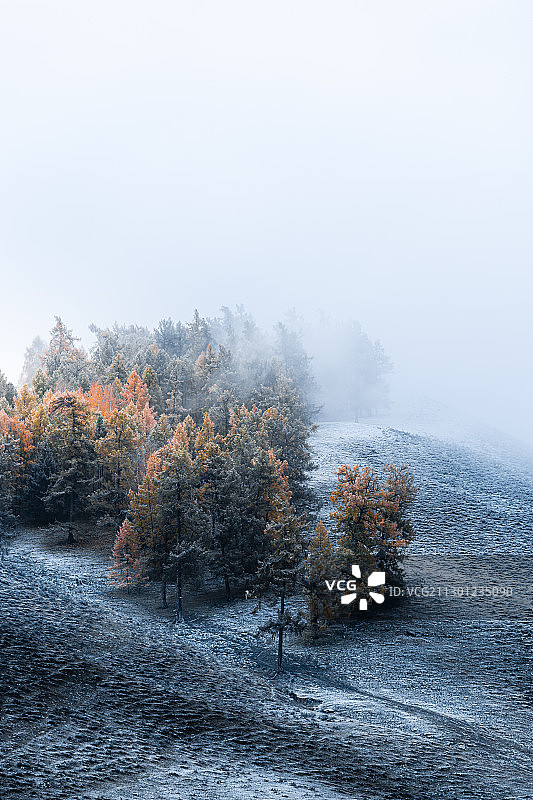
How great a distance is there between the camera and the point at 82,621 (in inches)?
1212

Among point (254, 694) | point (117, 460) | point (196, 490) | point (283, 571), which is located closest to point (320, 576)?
point (283, 571)

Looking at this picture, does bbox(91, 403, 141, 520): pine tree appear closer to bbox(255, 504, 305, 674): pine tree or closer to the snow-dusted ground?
the snow-dusted ground

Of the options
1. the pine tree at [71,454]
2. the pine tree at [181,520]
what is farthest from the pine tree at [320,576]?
the pine tree at [71,454]

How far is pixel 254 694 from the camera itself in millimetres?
24906

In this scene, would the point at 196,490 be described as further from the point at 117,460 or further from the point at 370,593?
the point at 370,593

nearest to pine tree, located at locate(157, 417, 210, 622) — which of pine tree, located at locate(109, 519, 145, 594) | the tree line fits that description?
the tree line

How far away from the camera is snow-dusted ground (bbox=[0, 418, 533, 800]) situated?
17.5 metres

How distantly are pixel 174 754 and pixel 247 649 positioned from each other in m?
12.9

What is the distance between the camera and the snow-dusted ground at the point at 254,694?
17.5m

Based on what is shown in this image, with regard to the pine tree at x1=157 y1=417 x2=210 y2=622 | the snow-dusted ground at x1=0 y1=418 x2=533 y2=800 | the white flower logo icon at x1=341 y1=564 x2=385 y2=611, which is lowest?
the snow-dusted ground at x1=0 y1=418 x2=533 y2=800

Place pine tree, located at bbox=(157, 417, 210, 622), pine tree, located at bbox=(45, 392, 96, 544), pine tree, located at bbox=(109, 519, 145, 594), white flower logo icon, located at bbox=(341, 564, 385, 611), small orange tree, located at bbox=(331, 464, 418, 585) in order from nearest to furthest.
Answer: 1. pine tree, located at bbox=(157, 417, 210, 622)
2. white flower logo icon, located at bbox=(341, 564, 385, 611)
3. small orange tree, located at bbox=(331, 464, 418, 585)
4. pine tree, located at bbox=(109, 519, 145, 594)
5. pine tree, located at bbox=(45, 392, 96, 544)

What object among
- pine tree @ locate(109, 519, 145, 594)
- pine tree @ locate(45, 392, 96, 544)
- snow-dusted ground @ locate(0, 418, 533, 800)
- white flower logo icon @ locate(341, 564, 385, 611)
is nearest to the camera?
snow-dusted ground @ locate(0, 418, 533, 800)

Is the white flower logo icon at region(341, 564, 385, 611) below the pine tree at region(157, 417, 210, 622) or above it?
below

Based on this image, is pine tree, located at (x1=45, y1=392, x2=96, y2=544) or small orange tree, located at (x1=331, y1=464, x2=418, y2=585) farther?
pine tree, located at (x1=45, y1=392, x2=96, y2=544)
